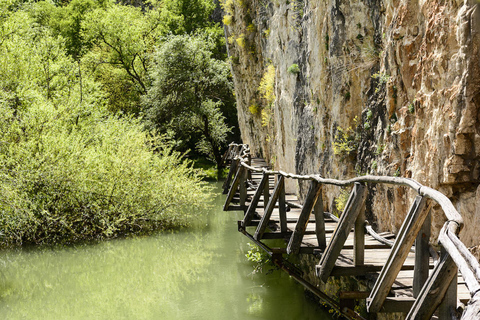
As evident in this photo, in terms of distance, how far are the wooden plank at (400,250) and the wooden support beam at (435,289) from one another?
0.65m

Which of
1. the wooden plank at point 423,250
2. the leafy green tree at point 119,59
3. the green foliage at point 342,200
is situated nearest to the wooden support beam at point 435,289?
the wooden plank at point 423,250

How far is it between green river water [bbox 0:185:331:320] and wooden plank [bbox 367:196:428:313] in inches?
165

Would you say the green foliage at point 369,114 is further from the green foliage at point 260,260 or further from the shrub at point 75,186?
the shrub at point 75,186

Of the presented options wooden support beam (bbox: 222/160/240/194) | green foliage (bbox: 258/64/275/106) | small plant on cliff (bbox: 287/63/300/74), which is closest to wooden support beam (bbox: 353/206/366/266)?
small plant on cliff (bbox: 287/63/300/74)

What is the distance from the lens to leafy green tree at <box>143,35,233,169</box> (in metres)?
30.5

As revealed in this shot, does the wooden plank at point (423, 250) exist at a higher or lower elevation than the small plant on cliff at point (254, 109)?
lower

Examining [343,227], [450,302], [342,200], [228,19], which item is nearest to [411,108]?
[343,227]

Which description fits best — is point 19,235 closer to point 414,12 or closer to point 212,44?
point 414,12

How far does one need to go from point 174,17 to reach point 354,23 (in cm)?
3085

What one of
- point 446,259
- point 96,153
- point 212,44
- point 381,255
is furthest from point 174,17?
point 446,259

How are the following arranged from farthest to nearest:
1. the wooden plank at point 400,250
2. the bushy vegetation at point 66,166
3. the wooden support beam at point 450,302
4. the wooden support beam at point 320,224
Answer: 1. the bushy vegetation at point 66,166
2. the wooden support beam at point 320,224
3. the wooden plank at point 400,250
4. the wooden support beam at point 450,302

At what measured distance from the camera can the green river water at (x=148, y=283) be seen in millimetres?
9773

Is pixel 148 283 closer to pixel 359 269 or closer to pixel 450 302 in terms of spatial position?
pixel 359 269

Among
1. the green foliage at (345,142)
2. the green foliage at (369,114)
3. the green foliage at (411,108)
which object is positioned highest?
the green foliage at (411,108)
